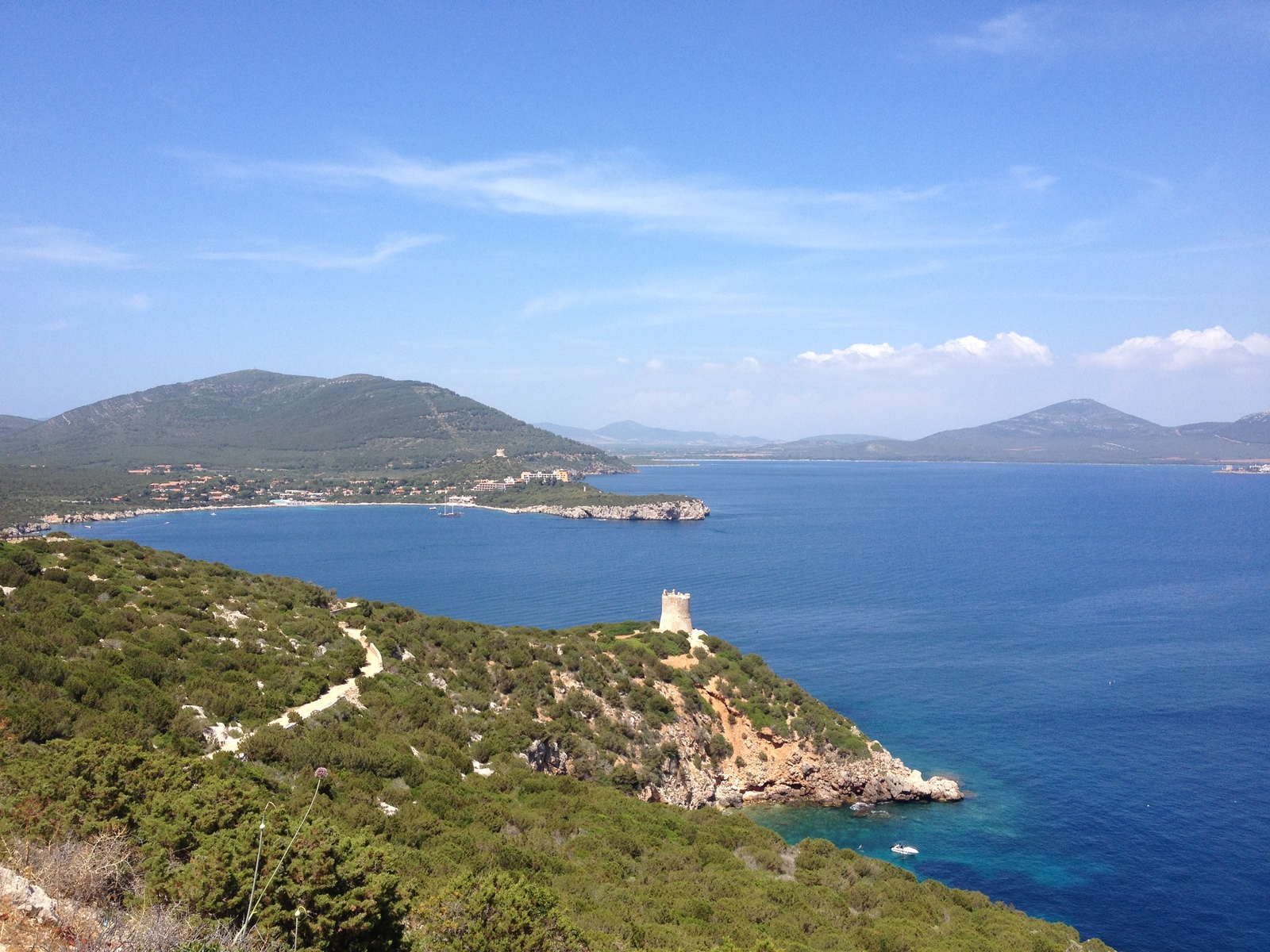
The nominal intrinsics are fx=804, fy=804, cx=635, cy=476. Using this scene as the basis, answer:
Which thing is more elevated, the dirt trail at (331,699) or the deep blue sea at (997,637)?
the dirt trail at (331,699)

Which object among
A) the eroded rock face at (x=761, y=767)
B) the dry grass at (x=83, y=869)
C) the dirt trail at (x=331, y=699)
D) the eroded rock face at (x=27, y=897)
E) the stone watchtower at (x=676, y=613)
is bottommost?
the eroded rock face at (x=761, y=767)

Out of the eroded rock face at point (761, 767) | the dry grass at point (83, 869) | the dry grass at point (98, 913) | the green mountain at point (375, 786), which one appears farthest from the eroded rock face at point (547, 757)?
the dry grass at point (98, 913)

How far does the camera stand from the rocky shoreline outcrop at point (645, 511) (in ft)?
433

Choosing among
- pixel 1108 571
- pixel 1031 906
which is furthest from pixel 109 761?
pixel 1108 571

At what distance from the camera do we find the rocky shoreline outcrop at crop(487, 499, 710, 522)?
132000 mm

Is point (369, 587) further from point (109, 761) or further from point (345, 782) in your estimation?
point (109, 761)

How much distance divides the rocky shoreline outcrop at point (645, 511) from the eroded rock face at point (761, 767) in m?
94.2

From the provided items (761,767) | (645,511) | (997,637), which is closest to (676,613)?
(761,767)

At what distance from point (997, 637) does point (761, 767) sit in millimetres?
29777

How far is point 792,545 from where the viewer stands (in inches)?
3844

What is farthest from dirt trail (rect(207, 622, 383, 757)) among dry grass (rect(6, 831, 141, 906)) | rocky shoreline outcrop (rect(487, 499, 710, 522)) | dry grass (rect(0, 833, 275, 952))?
rocky shoreline outcrop (rect(487, 499, 710, 522))

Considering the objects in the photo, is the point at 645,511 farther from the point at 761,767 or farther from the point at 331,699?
the point at 331,699

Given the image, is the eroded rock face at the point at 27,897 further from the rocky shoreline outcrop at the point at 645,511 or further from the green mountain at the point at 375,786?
the rocky shoreline outcrop at the point at 645,511

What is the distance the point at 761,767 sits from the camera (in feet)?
114
